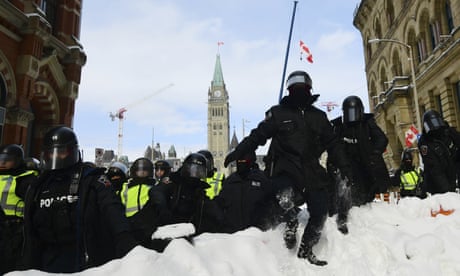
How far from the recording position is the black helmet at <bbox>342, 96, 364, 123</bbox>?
18.6 ft

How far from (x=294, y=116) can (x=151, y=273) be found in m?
2.31

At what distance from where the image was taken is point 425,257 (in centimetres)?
332

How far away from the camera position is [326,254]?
3562 mm

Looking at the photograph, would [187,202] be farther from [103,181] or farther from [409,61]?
[409,61]

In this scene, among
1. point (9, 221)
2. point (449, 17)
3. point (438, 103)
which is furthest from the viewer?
point (438, 103)

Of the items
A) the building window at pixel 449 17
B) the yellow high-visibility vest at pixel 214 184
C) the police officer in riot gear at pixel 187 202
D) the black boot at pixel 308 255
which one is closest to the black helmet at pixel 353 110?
the yellow high-visibility vest at pixel 214 184

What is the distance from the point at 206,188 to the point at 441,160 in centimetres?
486

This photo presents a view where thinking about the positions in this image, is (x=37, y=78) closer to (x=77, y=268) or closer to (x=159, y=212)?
(x=159, y=212)

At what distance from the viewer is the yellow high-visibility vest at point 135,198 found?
16.7 ft

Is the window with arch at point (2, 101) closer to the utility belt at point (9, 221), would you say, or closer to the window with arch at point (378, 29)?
the utility belt at point (9, 221)

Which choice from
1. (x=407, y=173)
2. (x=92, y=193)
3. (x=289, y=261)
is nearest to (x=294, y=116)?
(x=289, y=261)

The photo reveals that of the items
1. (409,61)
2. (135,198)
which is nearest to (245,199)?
(135,198)

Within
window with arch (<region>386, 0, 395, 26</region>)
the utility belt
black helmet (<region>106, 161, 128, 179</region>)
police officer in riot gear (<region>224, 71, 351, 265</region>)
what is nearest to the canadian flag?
window with arch (<region>386, 0, 395, 26</region>)

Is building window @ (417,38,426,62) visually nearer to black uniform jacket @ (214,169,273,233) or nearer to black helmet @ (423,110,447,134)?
black helmet @ (423,110,447,134)
